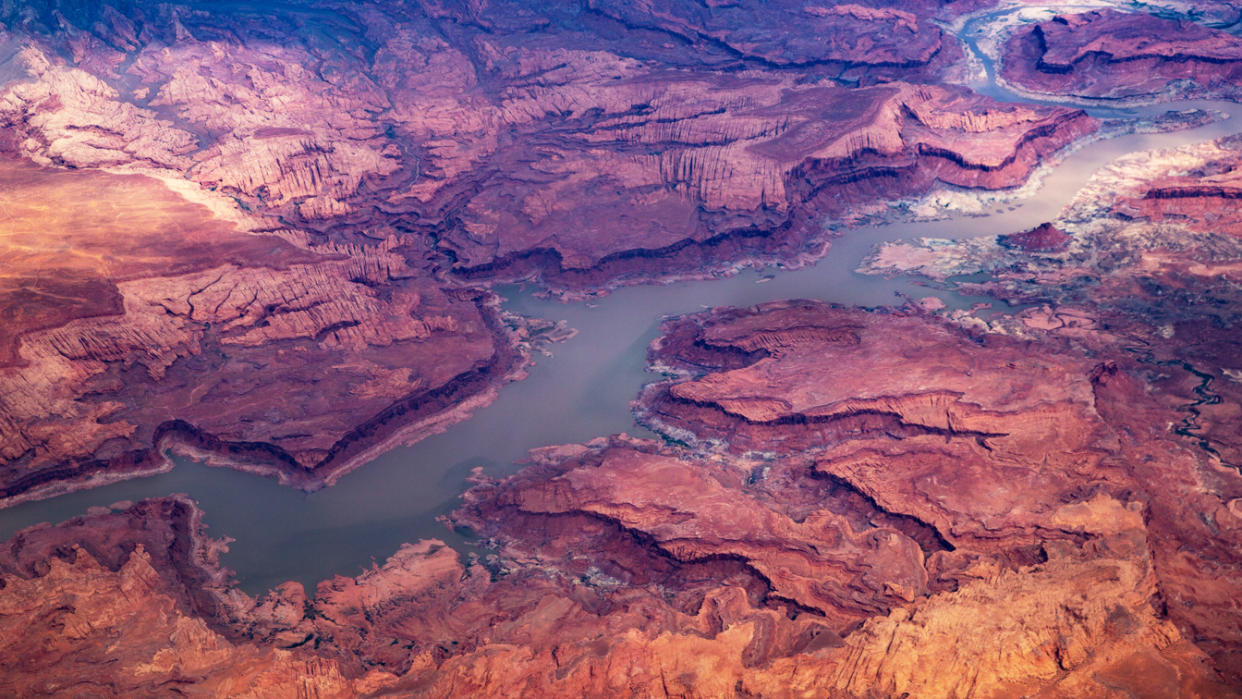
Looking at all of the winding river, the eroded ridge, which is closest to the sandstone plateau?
the eroded ridge

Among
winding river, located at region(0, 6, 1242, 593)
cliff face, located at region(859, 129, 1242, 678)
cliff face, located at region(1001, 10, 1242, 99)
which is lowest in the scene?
winding river, located at region(0, 6, 1242, 593)

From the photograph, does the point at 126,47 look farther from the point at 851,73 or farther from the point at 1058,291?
the point at 1058,291

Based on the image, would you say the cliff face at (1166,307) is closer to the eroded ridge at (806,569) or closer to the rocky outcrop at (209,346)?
the eroded ridge at (806,569)

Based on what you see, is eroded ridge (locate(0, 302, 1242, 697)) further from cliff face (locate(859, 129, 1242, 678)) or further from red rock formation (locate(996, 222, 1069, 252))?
red rock formation (locate(996, 222, 1069, 252))

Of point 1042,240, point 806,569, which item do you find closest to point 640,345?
point 806,569

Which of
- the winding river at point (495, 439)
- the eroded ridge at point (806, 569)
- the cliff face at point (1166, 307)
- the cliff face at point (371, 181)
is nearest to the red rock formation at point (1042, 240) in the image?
the cliff face at point (1166, 307)
